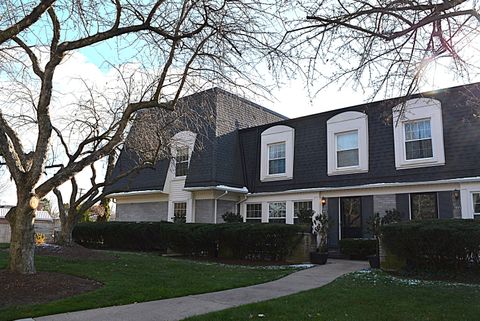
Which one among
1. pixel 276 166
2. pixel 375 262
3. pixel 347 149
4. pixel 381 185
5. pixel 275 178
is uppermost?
pixel 347 149

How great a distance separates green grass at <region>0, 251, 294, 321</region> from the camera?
21.0 ft

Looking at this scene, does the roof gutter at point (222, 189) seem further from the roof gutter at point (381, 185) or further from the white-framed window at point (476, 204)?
the white-framed window at point (476, 204)

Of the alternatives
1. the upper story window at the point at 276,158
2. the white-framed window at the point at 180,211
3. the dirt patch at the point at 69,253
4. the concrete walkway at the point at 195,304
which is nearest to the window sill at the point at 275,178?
the upper story window at the point at 276,158

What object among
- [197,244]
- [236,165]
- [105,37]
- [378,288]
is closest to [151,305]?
[378,288]

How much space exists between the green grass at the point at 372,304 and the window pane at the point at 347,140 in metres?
8.32

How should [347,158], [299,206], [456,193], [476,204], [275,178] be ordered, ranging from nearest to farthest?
[476,204] < [456,193] < [347,158] < [299,206] < [275,178]

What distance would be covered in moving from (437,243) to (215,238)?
7.43 meters

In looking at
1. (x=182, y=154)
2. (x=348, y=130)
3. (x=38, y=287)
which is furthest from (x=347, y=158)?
(x=38, y=287)

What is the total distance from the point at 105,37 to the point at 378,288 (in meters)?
7.81

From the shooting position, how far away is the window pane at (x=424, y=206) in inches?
563

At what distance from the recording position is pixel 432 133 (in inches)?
571

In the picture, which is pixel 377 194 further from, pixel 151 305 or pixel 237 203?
pixel 151 305

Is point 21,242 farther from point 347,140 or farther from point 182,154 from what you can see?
point 347,140

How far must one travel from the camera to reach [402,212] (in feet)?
48.1
